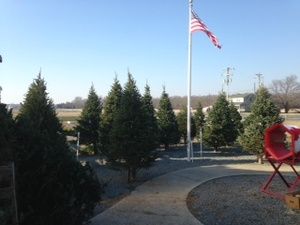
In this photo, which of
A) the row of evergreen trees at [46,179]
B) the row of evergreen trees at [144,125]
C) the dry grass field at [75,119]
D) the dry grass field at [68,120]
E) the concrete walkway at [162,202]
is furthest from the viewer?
the dry grass field at [75,119]

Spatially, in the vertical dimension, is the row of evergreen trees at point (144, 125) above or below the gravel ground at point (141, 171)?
above

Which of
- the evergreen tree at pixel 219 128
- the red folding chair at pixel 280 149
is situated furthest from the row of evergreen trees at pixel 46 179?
the evergreen tree at pixel 219 128

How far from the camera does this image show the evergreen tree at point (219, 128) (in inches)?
851

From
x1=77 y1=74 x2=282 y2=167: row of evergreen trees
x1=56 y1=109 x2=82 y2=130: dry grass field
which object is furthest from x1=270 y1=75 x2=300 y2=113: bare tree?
x1=77 y1=74 x2=282 y2=167: row of evergreen trees

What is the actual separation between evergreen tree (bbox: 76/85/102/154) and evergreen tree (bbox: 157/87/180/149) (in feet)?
12.1

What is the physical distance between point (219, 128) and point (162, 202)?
39.3 ft

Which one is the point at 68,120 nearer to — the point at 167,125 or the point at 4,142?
the point at 167,125

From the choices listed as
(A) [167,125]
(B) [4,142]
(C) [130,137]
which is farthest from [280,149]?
(A) [167,125]

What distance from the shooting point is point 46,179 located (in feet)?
19.4

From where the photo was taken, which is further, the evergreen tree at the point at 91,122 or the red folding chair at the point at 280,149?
the evergreen tree at the point at 91,122

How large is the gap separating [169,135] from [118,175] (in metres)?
10.3

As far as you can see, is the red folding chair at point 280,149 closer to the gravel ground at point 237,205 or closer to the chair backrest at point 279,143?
the chair backrest at point 279,143

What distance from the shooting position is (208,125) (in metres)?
21.9

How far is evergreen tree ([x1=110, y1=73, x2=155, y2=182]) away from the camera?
13.1 m
